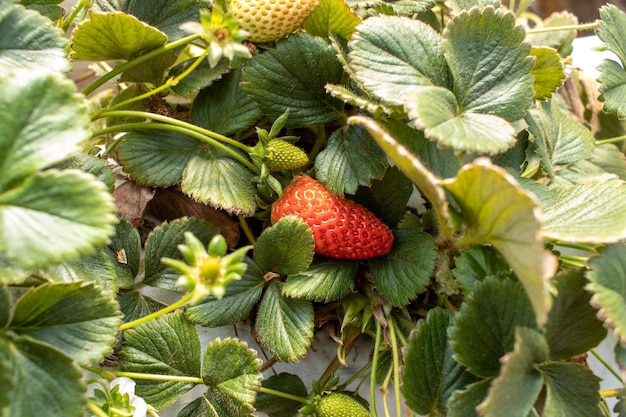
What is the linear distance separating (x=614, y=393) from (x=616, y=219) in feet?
0.77

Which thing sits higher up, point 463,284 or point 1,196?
point 1,196

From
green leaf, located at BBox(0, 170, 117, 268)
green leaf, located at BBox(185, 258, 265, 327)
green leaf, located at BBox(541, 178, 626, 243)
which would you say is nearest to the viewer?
green leaf, located at BBox(0, 170, 117, 268)

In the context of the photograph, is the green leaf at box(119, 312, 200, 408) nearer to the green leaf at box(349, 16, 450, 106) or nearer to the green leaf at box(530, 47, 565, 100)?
the green leaf at box(349, 16, 450, 106)

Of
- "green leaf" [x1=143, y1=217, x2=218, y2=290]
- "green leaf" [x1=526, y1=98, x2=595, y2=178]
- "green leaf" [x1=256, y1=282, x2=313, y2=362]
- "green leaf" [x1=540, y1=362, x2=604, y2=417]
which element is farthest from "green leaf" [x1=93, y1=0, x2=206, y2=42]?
"green leaf" [x1=540, y1=362, x2=604, y2=417]

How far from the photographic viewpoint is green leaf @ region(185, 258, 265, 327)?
0.64 meters

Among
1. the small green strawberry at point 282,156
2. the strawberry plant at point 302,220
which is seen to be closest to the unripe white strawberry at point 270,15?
the strawberry plant at point 302,220

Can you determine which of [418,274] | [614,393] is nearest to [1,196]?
[418,274]

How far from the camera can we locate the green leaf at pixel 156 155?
68 centimetres

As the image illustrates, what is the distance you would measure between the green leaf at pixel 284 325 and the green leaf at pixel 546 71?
38 cm

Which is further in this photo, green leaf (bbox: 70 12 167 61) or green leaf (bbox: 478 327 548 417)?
green leaf (bbox: 70 12 167 61)

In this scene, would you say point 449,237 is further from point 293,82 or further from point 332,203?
point 293,82

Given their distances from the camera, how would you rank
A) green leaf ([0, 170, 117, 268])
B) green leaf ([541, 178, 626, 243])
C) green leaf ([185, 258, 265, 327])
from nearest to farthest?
green leaf ([0, 170, 117, 268]), green leaf ([541, 178, 626, 243]), green leaf ([185, 258, 265, 327])

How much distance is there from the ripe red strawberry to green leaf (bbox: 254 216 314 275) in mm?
17

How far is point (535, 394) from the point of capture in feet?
1.74
